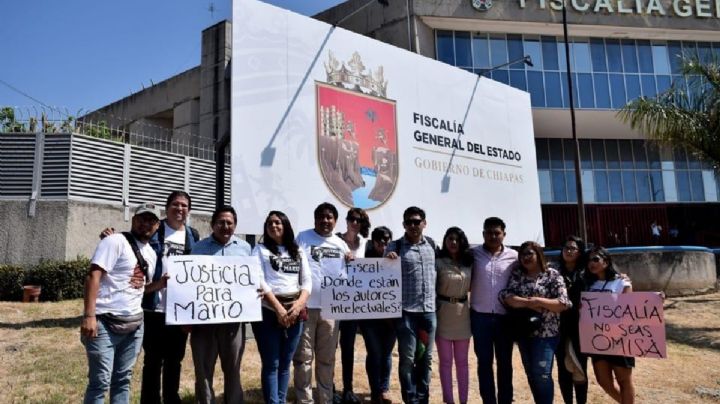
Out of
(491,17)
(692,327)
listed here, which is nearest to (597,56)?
(491,17)

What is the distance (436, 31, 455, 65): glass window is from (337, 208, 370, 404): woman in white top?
16220 millimetres

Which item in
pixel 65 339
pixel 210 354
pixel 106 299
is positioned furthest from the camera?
pixel 65 339

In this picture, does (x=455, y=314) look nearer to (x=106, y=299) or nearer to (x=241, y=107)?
(x=106, y=299)

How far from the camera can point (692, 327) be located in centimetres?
1025

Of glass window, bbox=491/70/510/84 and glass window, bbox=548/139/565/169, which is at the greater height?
glass window, bbox=491/70/510/84

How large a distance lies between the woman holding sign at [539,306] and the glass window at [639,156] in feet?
74.3

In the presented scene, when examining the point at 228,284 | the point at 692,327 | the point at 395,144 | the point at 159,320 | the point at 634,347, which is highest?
the point at 395,144

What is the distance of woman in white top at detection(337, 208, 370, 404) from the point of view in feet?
16.2

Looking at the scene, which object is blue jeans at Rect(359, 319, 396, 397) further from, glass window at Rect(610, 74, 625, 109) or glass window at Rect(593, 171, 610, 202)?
glass window at Rect(593, 171, 610, 202)

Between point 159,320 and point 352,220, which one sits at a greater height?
point 352,220

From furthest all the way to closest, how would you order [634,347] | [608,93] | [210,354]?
[608,93] < [634,347] < [210,354]

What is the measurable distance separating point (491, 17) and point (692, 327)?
13677 millimetres

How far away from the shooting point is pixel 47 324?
859cm

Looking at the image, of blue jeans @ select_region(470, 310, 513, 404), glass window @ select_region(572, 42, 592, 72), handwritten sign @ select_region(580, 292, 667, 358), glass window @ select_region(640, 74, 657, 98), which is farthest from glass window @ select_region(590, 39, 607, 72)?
blue jeans @ select_region(470, 310, 513, 404)
